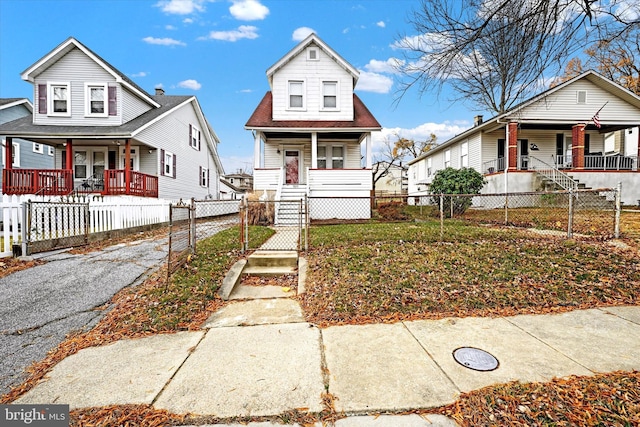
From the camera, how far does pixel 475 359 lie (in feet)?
9.30

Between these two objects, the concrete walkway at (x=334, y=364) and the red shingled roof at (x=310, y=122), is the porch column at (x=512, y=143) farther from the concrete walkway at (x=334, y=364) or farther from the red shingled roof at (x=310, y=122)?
the concrete walkway at (x=334, y=364)

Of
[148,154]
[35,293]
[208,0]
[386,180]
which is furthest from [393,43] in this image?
[386,180]

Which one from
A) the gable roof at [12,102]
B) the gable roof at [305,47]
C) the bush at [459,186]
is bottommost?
the bush at [459,186]

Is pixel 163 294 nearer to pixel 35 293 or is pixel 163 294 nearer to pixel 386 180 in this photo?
pixel 35 293

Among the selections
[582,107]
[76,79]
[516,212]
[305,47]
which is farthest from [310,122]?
[582,107]

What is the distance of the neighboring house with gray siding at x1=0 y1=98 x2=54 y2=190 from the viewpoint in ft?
56.9

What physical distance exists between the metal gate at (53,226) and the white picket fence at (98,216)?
29 millimetres

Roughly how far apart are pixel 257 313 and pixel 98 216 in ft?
23.3

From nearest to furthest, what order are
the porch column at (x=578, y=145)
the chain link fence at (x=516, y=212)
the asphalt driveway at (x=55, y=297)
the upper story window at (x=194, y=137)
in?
the asphalt driveway at (x=55, y=297), the chain link fence at (x=516, y=212), the porch column at (x=578, y=145), the upper story window at (x=194, y=137)

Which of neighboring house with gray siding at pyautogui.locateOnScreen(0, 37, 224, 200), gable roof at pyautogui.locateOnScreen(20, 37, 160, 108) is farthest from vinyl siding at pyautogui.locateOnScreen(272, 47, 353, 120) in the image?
gable roof at pyautogui.locateOnScreen(20, 37, 160, 108)

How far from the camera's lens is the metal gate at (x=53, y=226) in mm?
6359

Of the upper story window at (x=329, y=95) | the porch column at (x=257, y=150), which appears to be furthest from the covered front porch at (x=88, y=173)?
the upper story window at (x=329, y=95)

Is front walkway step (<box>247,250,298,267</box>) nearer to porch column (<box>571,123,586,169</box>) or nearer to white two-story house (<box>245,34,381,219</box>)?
white two-story house (<box>245,34,381,219</box>)

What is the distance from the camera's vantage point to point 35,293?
4586mm
